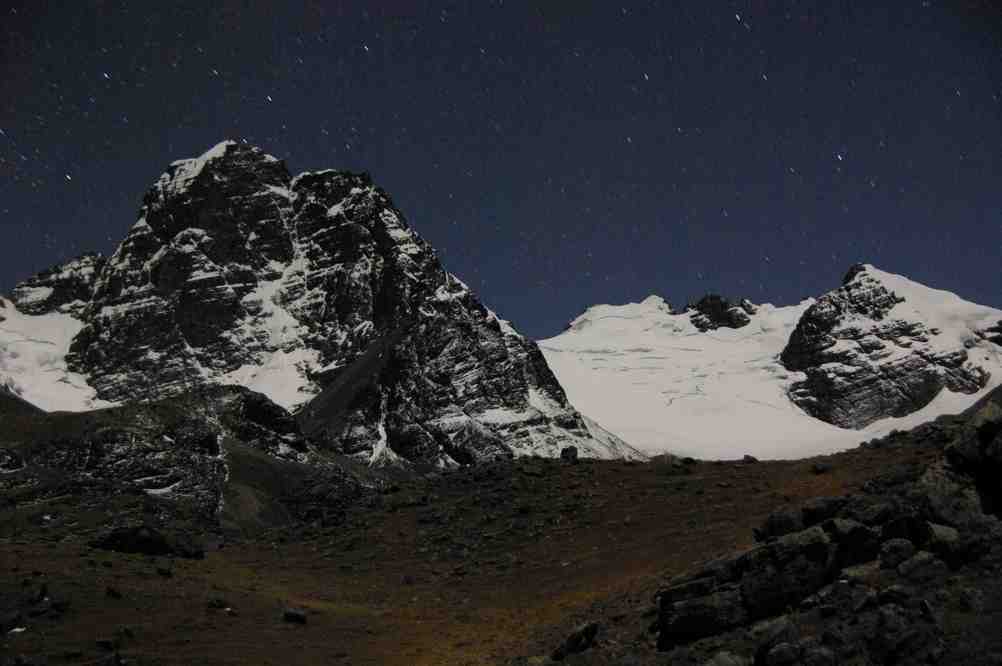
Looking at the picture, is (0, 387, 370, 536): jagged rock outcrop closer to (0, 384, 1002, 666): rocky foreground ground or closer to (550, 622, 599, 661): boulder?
(0, 384, 1002, 666): rocky foreground ground

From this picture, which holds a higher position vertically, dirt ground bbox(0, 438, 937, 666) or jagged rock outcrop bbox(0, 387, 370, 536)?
jagged rock outcrop bbox(0, 387, 370, 536)

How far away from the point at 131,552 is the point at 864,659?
98.1 ft

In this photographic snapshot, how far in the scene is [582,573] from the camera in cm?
3278

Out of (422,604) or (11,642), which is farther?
(422,604)

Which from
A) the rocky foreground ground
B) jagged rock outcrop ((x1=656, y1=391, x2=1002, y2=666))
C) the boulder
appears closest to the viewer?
jagged rock outcrop ((x1=656, y1=391, x2=1002, y2=666))

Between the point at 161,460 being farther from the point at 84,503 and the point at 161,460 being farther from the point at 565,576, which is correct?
the point at 565,576

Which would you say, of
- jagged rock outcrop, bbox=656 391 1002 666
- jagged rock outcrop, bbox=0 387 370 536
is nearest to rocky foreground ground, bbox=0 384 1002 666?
jagged rock outcrop, bbox=656 391 1002 666

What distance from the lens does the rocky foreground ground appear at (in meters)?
18.8

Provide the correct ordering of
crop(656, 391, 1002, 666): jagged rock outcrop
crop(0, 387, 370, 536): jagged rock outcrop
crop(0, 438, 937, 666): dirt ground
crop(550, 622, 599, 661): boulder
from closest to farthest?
crop(656, 391, 1002, 666): jagged rock outcrop, crop(550, 622, 599, 661): boulder, crop(0, 438, 937, 666): dirt ground, crop(0, 387, 370, 536): jagged rock outcrop

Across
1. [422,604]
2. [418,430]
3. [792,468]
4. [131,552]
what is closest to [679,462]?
[792,468]

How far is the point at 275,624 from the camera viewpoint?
29234mm

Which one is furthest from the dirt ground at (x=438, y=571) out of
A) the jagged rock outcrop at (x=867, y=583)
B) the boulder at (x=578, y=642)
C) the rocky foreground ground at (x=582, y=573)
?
the jagged rock outcrop at (x=867, y=583)

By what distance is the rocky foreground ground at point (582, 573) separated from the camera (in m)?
18.8

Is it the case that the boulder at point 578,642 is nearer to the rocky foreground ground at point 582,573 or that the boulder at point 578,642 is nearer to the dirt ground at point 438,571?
the rocky foreground ground at point 582,573
